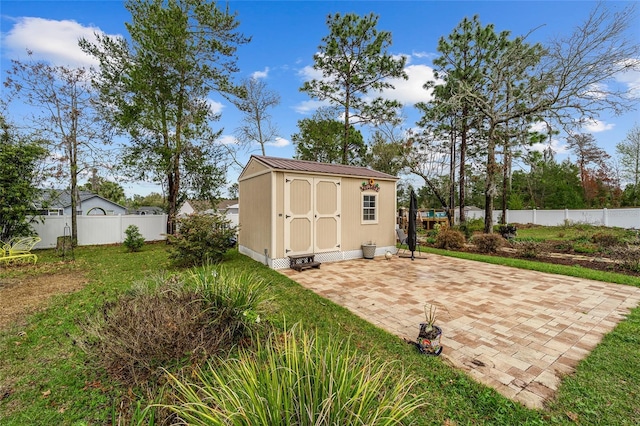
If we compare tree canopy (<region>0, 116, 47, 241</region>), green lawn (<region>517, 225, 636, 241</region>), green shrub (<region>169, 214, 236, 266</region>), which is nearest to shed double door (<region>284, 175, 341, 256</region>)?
green shrub (<region>169, 214, 236, 266</region>)

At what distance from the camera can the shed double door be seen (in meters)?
6.80

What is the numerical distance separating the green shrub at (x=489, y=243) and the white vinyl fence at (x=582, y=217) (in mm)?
10981

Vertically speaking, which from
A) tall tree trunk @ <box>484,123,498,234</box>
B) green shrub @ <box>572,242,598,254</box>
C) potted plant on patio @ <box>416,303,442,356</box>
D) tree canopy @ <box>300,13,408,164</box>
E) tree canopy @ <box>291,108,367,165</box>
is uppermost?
tree canopy @ <box>300,13,408,164</box>

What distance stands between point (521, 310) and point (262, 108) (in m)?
17.4

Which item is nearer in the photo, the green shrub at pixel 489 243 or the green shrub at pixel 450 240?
the green shrub at pixel 489 243

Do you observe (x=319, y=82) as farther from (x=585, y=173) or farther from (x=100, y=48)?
(x=585, y=173)

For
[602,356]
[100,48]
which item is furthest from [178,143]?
[602,356]

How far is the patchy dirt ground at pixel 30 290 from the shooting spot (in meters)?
3.90

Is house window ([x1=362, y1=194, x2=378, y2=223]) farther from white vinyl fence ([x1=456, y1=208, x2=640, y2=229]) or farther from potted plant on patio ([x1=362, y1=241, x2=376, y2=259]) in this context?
white vinyl fence ([x1=456, y1=208, x2=640, y2=229])

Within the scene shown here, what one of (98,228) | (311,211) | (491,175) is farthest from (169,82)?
(491,175)

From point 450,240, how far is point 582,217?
12367 mm

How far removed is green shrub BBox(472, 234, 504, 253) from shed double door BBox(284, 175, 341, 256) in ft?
17.4

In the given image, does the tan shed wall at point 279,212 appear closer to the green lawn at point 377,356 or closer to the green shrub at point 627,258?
the green lawn at point 377,356

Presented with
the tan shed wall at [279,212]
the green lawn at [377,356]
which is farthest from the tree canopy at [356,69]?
the green lawn at [377,356]
